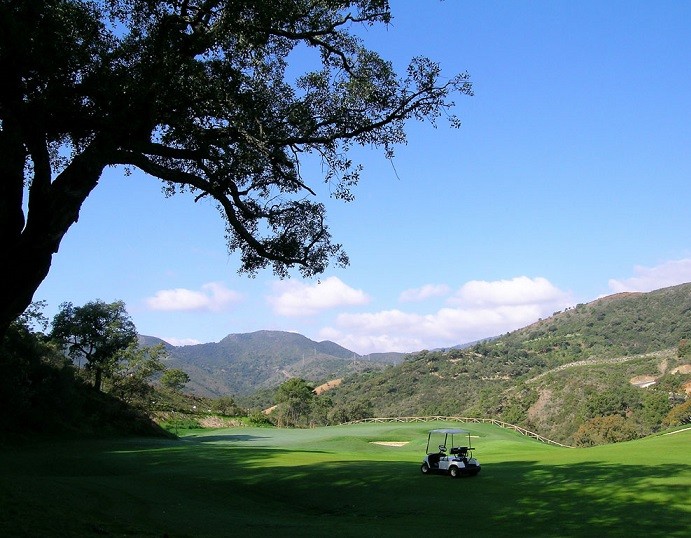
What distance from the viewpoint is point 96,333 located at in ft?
141

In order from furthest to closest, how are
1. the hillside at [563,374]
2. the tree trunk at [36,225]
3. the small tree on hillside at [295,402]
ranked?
the small tree on hillside at [295,402] → the hillside at [563,374] → the tree trunk at [36,225]

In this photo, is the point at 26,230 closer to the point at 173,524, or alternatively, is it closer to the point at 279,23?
the point at 279,23

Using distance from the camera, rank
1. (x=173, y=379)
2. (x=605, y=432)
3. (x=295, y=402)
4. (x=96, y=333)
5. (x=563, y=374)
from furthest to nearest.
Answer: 1. (x=563, y=374)
2. (x=295, y=402)
3. (x=173, y=379)
4. (x=605, y=432)
5. (x=96, y=333)

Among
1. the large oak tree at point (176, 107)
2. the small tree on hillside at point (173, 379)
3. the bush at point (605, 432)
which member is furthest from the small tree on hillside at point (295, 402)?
the large oak tree at point (176, 107)

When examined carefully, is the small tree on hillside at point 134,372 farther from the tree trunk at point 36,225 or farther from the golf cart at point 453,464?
the tree trunk at point 36,225

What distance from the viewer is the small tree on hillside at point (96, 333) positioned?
42.3 metres

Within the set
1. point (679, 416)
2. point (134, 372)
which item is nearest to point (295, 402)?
point (134, 372)

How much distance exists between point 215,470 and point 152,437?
19518 mm

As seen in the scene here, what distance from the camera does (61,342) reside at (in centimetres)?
4175

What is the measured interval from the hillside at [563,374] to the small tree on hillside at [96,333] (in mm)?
40677

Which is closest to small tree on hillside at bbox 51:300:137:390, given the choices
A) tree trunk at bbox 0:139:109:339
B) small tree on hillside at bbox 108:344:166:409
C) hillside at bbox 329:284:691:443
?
small tree on hillside at bbox 108:344:166:409

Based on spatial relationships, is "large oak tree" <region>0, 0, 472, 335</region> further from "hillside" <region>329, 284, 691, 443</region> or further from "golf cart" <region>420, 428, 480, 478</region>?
Result: "hillside" <region>329, 284, 691, 443</region>

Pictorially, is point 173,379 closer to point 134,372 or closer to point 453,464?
point 134,372

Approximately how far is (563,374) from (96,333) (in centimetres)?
7013
